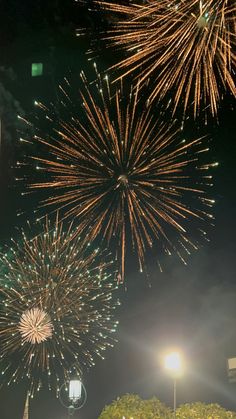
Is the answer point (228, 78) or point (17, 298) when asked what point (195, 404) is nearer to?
point (17, 298)

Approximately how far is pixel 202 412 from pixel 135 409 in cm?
298

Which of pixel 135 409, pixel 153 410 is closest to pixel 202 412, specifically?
pixel 153 410

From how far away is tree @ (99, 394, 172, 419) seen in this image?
19922mm

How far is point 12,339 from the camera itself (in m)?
18.3

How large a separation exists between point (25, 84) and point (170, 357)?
11.4m

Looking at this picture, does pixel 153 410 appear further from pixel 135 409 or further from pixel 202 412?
pixel 202 412

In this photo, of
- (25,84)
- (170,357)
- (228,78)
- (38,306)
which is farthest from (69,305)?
(228,78)

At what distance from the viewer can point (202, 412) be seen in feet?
62.1

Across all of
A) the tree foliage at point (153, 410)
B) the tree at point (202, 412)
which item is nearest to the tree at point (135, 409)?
the tree foliage at point (153, 410)

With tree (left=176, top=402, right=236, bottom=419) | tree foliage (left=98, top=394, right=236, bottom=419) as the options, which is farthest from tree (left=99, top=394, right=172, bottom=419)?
tree (left=176, top=402, right=236, bottom=419)

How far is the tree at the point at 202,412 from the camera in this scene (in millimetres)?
18422

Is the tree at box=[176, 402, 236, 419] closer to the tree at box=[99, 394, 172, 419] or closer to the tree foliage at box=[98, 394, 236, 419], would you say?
the tree foliage at box=[98, 394, 236, 419]

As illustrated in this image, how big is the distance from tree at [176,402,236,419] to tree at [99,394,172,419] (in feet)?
Result: 2.68

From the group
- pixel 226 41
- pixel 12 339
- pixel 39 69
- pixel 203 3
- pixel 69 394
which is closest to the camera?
pixel 203 3
